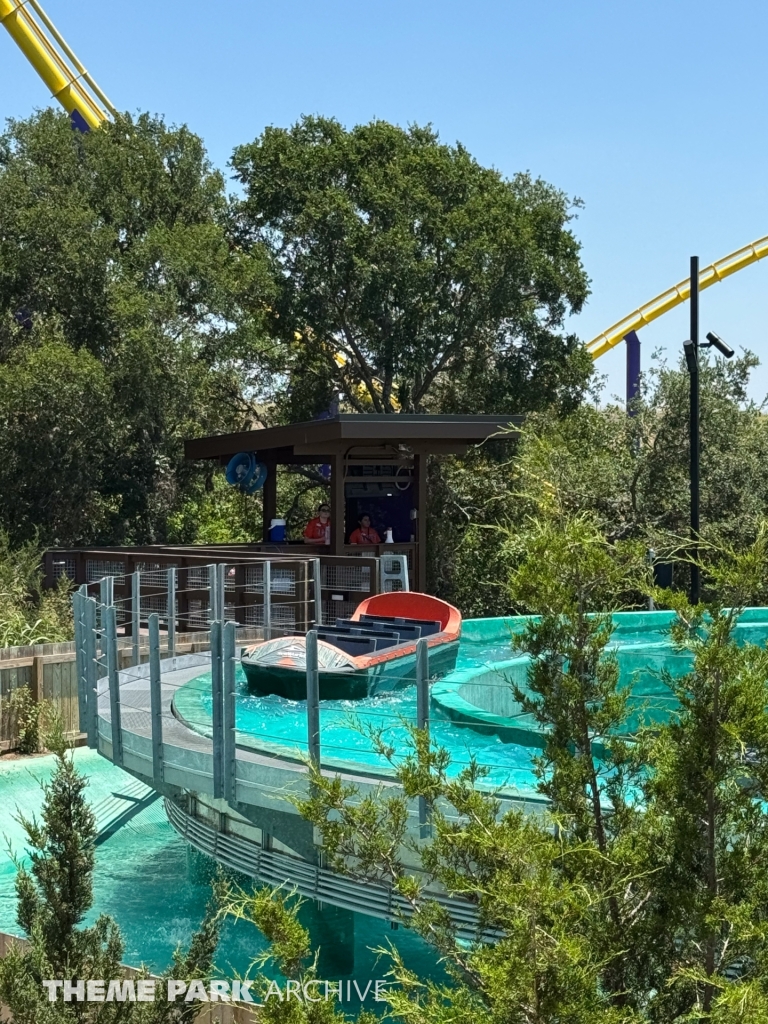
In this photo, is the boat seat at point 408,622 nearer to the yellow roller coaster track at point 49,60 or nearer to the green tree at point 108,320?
the green tree at point 108,320

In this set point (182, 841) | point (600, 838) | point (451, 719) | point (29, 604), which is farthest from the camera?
point (29, 604)

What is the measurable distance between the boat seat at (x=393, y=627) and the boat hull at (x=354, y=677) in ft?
1.08

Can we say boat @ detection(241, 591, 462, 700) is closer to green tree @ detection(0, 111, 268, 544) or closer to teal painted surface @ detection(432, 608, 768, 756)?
teal painted surface @ detection(432, 608, 768, 756)

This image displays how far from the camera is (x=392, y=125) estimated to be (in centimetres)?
2723

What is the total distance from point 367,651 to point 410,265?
1544 centimetres

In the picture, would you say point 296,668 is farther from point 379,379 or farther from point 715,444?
point 379,379

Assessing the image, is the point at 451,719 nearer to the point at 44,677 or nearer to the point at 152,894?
the point at 152,894

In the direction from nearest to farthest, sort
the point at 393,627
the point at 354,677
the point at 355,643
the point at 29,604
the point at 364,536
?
1. the point at 354,677
2. the point at 355,643
3. the point at 393,627
4. the point at 29,604
5. the point at 364,536

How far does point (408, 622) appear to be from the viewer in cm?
1316

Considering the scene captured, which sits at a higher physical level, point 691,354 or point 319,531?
point 691,354

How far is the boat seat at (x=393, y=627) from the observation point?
12.4m

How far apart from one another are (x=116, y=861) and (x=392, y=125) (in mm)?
21149

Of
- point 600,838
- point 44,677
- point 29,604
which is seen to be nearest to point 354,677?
point 600,838

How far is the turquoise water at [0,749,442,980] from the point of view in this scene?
7.88 metres
